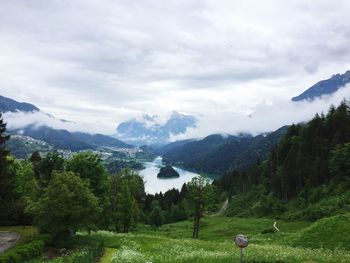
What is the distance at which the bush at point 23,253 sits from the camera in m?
31.4

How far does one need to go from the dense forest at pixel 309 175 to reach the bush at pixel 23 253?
55767mm

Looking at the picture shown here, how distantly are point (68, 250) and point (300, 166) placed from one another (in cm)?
8533

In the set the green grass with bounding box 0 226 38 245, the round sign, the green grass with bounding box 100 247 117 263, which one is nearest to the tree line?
the green grass with bounding box 0 226 38 245

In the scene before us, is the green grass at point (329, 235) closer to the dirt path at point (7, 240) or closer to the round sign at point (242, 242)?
the round sign at point (242, 242)

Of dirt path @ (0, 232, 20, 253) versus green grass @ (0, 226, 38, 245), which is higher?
green grass @ (0, 226, 38, 245)

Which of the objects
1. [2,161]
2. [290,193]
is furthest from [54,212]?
[290,193]

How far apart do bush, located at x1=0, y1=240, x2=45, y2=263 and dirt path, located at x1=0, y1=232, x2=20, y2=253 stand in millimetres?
3987

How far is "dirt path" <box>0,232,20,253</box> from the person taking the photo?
4055 cm

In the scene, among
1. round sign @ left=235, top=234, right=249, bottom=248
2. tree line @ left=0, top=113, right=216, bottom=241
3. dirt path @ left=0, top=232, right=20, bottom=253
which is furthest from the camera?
tree line @ left=0, top=113, right=216, bottom=241

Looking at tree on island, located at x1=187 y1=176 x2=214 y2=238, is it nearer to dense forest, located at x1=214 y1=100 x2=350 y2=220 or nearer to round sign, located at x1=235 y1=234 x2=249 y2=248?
dense forest, located at x1=214 y1=100 x2=350 y2=220

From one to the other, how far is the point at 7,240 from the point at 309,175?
82.9 m

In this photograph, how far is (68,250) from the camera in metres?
41.2

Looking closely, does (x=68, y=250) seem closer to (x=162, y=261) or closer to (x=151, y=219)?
(x=162, y=261)

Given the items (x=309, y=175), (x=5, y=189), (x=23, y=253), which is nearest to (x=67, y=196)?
(x=23, y=253)
